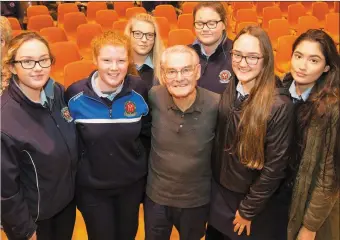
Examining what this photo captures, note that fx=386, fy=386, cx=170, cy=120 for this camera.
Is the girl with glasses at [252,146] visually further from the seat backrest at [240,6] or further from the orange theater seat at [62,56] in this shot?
the seat backrest at [240,6]

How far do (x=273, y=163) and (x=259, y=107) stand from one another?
0.29m

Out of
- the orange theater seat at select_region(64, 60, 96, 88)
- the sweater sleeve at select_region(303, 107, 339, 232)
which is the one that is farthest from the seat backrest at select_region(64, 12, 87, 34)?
the sweater sleeve at select_region(303, 107, 339, 232)

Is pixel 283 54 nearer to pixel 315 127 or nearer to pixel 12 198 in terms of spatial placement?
pixel 315 127

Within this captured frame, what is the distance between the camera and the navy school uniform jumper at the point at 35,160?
1.75 metres

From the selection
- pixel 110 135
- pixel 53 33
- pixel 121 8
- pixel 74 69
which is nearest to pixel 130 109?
pixel 110 135

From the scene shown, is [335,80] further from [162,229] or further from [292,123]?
[162,229]

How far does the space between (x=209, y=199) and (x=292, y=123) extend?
2.13 ft

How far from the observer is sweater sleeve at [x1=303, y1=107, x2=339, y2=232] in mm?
1836

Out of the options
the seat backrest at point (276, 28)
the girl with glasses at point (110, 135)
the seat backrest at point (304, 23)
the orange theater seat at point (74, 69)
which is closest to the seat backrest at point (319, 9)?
the seat backrest at point (304, 23)

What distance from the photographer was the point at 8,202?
1.77 metres

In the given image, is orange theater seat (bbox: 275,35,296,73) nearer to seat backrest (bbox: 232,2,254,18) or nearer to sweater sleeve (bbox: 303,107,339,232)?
seat backrest (bbox: 232,2,254,18)

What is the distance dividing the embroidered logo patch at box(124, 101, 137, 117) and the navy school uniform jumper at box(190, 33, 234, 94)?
0.75 metres

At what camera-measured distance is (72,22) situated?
5758 millimetres

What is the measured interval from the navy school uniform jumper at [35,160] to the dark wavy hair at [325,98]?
1178 mm
